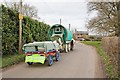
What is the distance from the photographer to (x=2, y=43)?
12852mm

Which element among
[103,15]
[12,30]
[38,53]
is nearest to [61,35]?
[12,30]

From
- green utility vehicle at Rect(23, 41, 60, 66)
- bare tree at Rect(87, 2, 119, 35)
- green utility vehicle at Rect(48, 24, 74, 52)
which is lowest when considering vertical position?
green utility vehicle at Rect(23, 41, 60, 66)

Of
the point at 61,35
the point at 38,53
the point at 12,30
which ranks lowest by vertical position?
the point at 38,53

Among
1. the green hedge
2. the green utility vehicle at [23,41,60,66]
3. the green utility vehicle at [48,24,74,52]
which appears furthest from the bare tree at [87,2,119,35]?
the green utility vehicle at [23,41,60,66]

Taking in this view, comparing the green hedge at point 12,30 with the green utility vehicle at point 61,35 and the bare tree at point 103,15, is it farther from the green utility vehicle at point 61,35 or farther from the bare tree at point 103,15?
the bare tree at point 103,15

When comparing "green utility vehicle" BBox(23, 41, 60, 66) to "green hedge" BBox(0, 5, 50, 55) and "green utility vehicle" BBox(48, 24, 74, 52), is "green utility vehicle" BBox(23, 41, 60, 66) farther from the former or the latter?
"green utility vehicle" BBox(48, 24, 74, 52)

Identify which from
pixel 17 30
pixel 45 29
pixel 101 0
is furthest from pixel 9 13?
pixel 101 0

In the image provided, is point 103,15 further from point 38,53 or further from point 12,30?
point 38,53

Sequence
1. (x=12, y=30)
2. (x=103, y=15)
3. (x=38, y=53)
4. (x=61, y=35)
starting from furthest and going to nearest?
(x=103, y=15)
(x=61, y=35)
(x=12, y=30)
(x=38, y=53)

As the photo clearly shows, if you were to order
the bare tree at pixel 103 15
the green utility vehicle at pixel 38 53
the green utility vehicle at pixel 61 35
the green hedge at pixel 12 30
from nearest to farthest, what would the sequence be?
the green utility vehicle at pixel 38 53
the green hedge at pixel 12 30
the green utility vehicle at pixel 61 35
the bare tree at pixel 103 15

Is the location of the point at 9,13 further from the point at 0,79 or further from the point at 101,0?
the point at 101,0

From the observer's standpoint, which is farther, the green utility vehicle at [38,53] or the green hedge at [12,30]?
the green hedge at [12,30]

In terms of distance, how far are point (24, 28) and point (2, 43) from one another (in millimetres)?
4528

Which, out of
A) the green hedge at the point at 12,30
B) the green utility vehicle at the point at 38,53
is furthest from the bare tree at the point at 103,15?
the green utility vehicle at the point at 38,53
